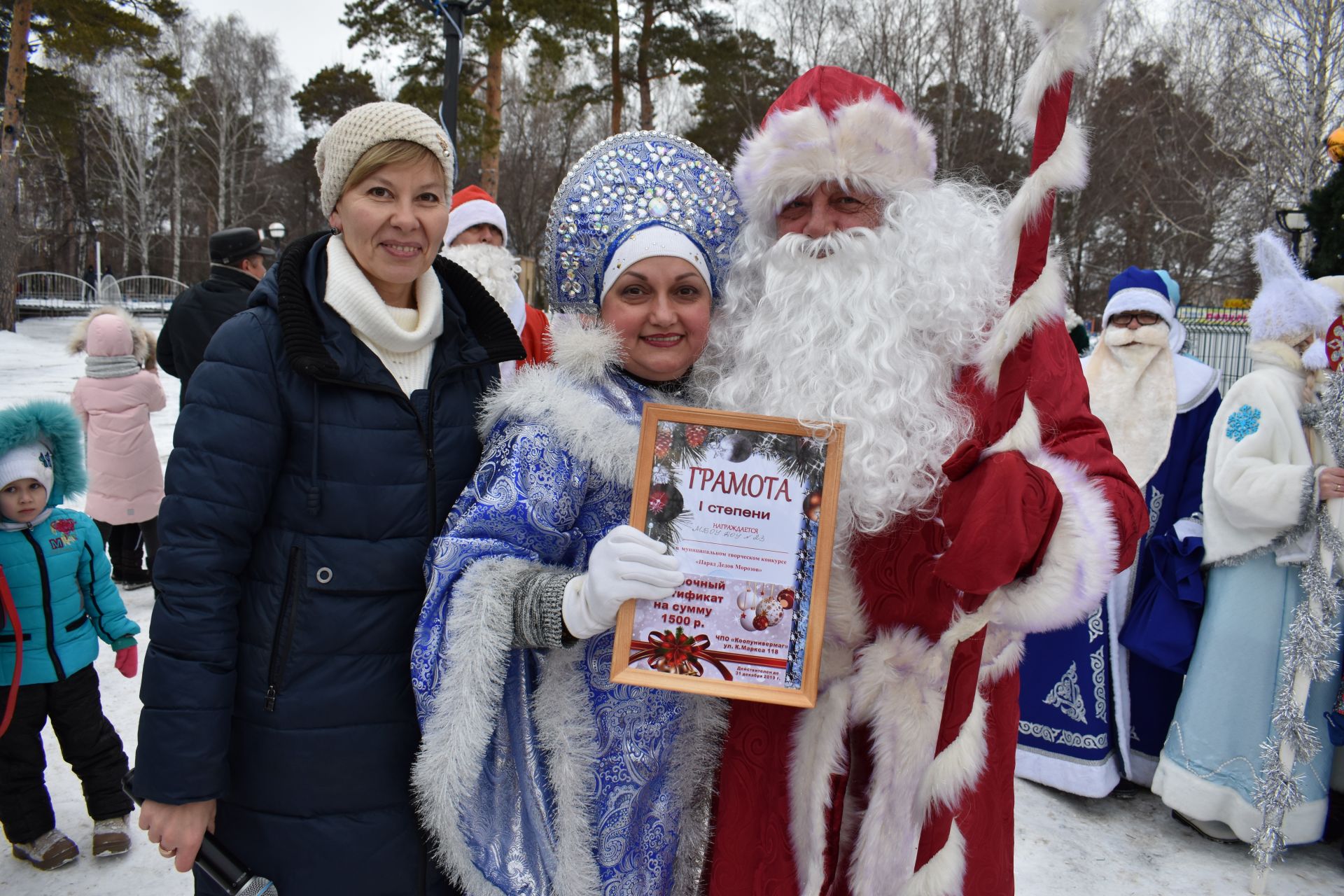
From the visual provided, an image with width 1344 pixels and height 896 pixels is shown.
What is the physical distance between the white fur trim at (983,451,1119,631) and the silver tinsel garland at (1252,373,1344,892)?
2284 mm

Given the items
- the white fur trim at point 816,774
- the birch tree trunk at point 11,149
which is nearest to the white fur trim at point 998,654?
the white fur trim at point 816,774

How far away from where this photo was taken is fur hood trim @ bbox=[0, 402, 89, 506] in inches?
115

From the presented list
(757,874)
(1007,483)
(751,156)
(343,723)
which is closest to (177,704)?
(343,723)

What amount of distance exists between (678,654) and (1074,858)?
2.74 meters

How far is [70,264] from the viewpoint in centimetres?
3488

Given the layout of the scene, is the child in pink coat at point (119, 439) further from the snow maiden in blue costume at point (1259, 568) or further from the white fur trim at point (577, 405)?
the snow maiden in blue costume at point (1259, 568)

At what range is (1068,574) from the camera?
4.85 ft

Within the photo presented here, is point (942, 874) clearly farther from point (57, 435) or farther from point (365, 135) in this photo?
point (57, 435)

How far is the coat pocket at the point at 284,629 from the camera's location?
5.49 feet

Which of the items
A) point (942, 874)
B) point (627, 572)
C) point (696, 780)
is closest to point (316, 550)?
point (627, 572)

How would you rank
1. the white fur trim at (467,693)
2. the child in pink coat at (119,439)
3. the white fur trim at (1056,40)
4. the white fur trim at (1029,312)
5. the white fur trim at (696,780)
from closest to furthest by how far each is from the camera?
1. the white fur trim at (1056,40)
2. the white fur trim at (1029,312)
3. the white fur trim at (467,693)
4. the white fur trim at (696,780)
5. the child in pink coat at (119,439)

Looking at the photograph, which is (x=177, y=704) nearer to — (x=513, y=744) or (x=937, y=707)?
(x=513, y=744)

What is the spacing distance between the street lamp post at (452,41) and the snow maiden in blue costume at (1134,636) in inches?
205

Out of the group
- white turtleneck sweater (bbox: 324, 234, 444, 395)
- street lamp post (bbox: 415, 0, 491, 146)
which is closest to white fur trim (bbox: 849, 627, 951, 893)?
white turtleneck sweater (bbox: 324, 234, 444, 395)
